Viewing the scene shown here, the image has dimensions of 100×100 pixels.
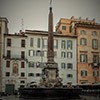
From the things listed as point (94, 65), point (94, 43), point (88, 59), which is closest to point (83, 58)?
point (88, 59)

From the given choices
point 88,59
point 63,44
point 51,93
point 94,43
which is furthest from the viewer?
point 94,43

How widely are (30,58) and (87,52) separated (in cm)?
1237

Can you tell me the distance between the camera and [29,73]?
175 feet

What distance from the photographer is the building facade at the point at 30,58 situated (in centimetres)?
5250

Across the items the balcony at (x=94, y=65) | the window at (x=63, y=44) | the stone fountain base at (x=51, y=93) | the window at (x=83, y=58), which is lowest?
the stone fountain base at (x=51, y=93)

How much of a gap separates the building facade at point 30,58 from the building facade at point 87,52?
3.85ft

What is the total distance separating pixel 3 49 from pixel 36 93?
28180mm

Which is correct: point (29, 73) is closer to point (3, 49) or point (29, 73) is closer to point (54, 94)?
point (3, 49)

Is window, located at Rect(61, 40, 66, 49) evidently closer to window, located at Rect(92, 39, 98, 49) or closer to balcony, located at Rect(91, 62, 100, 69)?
window, located at Rect(92, 39, 98, 49)

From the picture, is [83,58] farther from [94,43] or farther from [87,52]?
[94,43]

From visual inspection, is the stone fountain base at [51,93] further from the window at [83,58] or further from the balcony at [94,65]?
Answer: the balcony at [94,65]

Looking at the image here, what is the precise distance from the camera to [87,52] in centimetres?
5728

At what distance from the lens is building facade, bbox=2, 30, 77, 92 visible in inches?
2067

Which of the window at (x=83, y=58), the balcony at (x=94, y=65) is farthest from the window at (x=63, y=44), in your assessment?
the balcony at (x=94, y=65)
